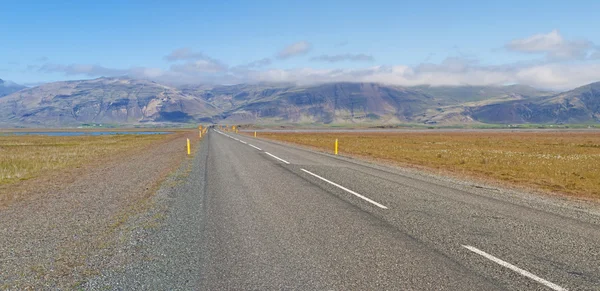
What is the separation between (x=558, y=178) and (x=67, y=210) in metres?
20.0

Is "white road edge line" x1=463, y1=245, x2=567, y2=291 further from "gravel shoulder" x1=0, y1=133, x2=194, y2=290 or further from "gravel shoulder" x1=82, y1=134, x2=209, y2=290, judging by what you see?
"gravel shoulder" x1=0, y1=133, x2=194, y2=290

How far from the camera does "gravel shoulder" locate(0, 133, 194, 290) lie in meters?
5.77

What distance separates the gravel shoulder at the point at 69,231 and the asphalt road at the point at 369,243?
656 millimetres

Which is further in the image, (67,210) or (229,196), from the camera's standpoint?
(229,196)

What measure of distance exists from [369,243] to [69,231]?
6.07m

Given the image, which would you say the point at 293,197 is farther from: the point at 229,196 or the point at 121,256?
the point at 121,256

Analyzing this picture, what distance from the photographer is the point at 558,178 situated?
61.8 feet

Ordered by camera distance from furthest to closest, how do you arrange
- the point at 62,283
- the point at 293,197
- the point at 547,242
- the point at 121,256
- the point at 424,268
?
the point at 293,197 → the point at 547,242 → the point at 121,256 → the point at 424,268 → the point at 62,283

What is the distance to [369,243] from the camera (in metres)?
6.93

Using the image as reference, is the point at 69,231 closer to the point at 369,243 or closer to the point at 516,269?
the point at 369,243

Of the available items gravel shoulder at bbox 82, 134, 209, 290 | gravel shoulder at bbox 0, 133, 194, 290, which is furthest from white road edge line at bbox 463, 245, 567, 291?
gravel shoulder at bbox 0, 133, 194, 290

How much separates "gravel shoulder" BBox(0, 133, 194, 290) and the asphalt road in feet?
2.15

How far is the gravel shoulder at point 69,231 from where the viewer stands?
5.77 metres

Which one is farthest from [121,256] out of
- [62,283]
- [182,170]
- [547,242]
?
[182,170]
